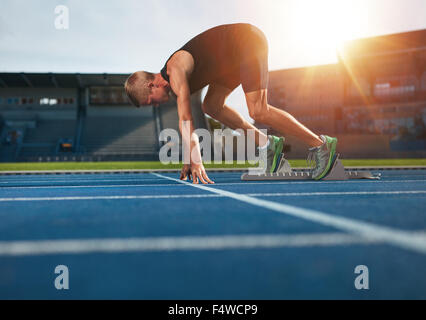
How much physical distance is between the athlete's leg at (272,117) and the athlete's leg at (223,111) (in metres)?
0.40

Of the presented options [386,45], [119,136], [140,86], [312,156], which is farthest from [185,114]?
[386,45]

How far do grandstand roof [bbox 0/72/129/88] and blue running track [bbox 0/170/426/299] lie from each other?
32716 mm

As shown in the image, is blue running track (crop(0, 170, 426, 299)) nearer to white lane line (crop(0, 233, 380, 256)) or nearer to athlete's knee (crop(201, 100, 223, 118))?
white lane line (crop(0, 233, 380, 256))

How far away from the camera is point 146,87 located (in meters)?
4.55

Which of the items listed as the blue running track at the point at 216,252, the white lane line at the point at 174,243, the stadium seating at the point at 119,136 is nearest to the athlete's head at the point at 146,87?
the blue running track at the point at 216,252

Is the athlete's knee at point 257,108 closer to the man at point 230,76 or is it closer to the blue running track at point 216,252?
the man at point 230,76

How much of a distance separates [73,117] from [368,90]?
26.7 m

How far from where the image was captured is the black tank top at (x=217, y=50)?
4707mm

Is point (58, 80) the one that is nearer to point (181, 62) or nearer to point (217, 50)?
point (217, 50)

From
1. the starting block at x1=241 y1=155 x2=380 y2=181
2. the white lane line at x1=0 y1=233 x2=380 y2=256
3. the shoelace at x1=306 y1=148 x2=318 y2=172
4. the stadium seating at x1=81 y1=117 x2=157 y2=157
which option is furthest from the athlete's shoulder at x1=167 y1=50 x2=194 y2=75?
the stadium seating at x1=81 y1=117 x2=157 y2=157

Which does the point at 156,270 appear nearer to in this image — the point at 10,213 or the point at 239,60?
the point at 10,213

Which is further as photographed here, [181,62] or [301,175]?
[301,175]
